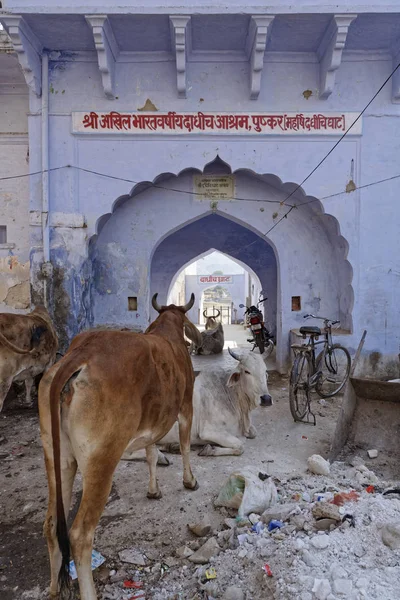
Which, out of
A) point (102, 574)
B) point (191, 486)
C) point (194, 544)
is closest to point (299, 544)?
point (194, 544)

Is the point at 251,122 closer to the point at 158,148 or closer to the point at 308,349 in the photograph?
the point at 158,148

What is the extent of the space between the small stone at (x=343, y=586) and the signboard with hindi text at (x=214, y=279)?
2528 cm

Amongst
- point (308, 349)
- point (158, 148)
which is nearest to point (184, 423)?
point (308, 349)

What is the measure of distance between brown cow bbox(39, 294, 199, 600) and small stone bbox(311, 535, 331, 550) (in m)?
1.19

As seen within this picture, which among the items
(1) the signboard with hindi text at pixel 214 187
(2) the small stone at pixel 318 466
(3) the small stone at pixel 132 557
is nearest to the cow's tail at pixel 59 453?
(3) the small stone at pixel 132 557

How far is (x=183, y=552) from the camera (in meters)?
2.86

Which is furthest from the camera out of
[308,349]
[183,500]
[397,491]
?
[308,349]

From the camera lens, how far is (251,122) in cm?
744

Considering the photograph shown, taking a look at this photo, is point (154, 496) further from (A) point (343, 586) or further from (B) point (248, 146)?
(B) point (248, 146)

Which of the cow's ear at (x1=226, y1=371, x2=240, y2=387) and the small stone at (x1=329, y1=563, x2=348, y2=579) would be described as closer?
the small stone at (x1=329, y1=563, x2=348, y2=579)

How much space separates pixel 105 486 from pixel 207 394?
280 cm

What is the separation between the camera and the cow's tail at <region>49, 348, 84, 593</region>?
7.36ft

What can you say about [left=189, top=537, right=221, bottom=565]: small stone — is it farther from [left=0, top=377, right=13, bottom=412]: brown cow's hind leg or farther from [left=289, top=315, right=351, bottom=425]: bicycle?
[left=0, top=377, right=13, bottom=412]: brown cow's hind leg

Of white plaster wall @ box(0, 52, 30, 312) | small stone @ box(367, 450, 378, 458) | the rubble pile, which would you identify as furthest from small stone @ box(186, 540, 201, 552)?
white plaster wall @ box(0, 52, 30, 312)
